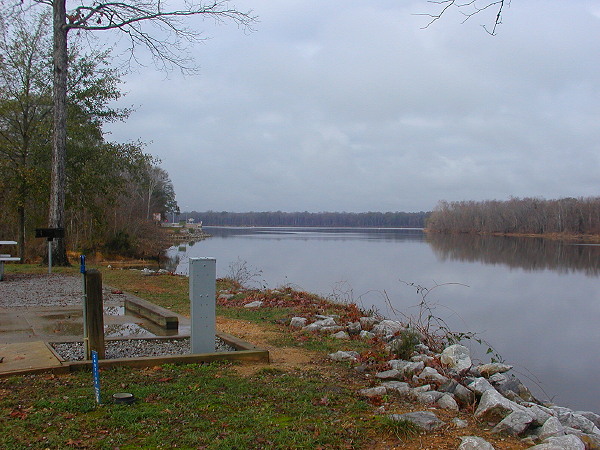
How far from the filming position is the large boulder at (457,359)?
6414 mm

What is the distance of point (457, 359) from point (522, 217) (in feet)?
307

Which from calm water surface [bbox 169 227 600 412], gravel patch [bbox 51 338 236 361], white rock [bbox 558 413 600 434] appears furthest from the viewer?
calm water surface [bbox 169 227 600 412]

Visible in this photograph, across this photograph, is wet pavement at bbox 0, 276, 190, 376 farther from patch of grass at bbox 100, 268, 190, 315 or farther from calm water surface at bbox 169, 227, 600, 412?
calm water surface at bbox 169, 227, 600, 412

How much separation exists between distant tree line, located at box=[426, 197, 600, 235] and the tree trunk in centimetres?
8049

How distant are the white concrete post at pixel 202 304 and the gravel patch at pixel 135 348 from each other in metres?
0.37

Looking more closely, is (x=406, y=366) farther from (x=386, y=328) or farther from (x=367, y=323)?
(x=367, y=323)

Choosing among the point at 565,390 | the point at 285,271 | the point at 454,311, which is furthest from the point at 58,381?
the point at 285,271

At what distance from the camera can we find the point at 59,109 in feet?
50.8

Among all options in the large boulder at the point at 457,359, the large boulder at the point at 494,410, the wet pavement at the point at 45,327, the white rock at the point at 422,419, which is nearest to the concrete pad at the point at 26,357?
the wet pavement at the point at 45,327

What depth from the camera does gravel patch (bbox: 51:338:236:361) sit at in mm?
5898

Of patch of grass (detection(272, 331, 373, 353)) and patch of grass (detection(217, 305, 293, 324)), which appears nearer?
patch of grass (detection(272, 331, 373, 353))

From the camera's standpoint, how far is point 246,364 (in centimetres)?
586

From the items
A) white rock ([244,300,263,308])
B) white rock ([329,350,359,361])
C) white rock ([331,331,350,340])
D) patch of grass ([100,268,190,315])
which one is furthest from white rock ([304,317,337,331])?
patch of grass ([100,268,190,315])

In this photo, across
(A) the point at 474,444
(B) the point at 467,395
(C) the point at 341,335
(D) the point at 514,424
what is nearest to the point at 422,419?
(A) the point at 474,444
